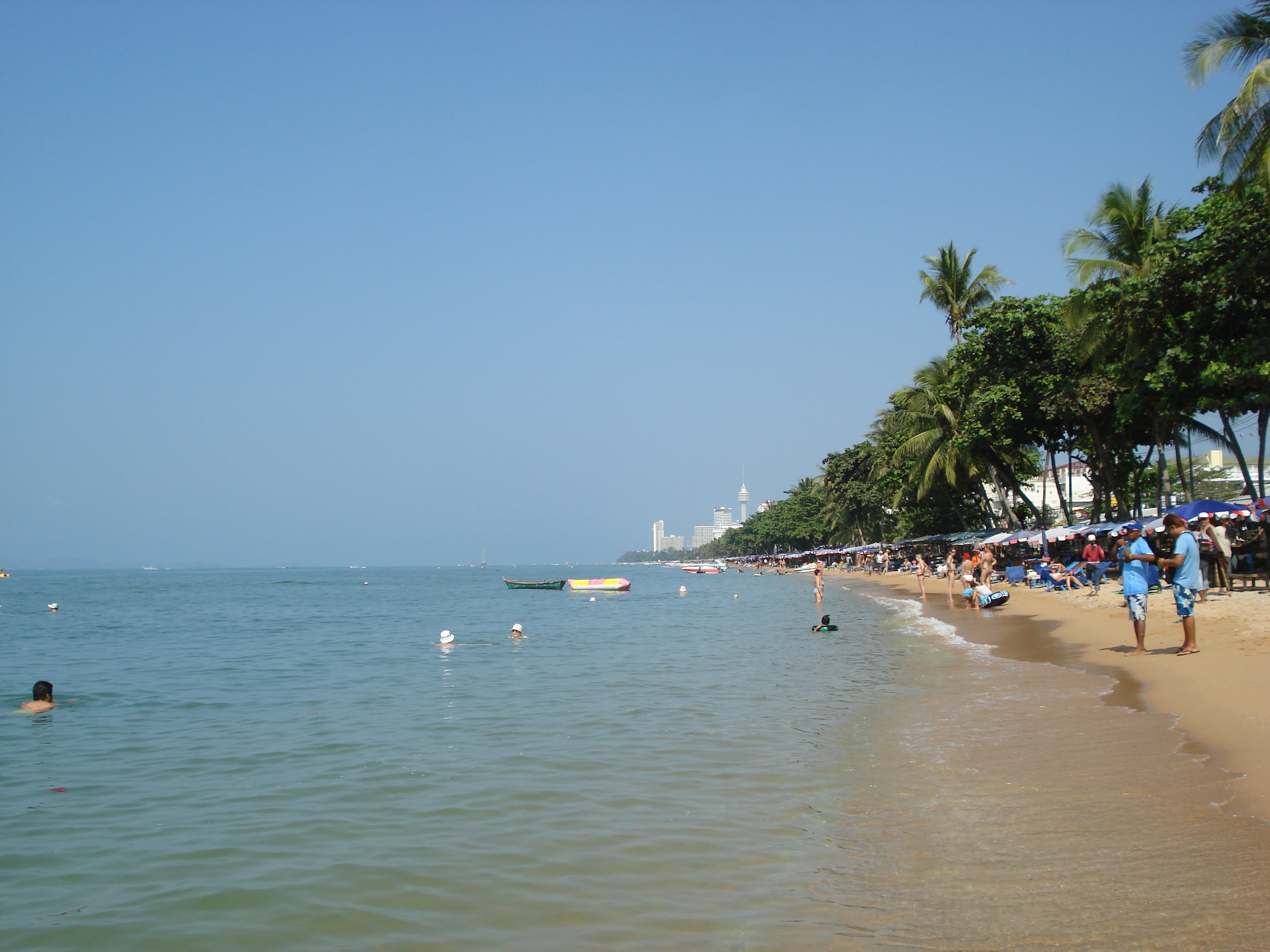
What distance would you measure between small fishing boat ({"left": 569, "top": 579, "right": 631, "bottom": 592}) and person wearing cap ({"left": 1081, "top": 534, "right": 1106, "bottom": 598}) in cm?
2953

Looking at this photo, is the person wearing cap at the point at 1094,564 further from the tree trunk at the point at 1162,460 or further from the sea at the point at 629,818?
the sea at the point at 629,818

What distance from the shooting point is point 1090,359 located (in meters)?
28.9

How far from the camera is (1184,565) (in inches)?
423

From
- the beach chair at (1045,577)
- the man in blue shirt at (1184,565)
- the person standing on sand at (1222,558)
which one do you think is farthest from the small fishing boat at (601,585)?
the man in blue shirt at (1184,565)

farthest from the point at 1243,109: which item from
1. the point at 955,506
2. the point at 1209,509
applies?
the point at 955,506

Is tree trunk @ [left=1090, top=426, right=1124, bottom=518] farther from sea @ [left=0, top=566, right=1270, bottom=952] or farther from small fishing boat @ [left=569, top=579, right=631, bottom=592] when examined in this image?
small fishing boat @ [left=569, top=579, right=631, bottom=592]

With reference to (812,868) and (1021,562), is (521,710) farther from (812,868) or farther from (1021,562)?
(1021,562)

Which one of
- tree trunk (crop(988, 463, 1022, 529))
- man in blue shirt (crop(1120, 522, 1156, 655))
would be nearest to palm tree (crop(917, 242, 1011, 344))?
tree trunk (crop(988, 463, 1022, 529))

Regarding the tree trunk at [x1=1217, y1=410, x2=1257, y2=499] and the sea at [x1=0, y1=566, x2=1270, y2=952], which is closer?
the sea at [x1=0, y1=566, x2=1270, y2=952]

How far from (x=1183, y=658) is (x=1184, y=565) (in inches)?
54.8

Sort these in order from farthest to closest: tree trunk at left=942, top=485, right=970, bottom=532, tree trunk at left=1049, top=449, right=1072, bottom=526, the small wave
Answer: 1. tree trunk at left=942, top=485, right=970, bottom=532
2. tree trunk at left=1049, top=449, right=1072, bottom=526
3. the small wave

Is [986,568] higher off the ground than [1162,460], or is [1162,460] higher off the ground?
[1162,460]

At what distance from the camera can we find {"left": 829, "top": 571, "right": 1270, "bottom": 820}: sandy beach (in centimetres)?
685

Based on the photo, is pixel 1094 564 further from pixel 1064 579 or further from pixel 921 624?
pixel 921 624
